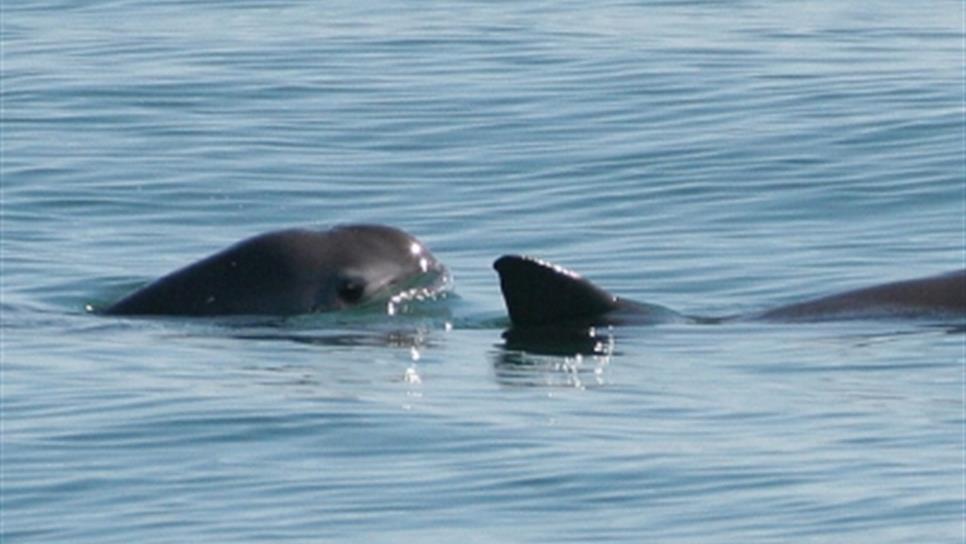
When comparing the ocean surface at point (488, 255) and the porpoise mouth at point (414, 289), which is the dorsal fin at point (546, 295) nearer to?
the ocean surface at point (488, 255)

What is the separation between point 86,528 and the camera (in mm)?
12703

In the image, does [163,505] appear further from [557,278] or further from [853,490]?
[557,278]

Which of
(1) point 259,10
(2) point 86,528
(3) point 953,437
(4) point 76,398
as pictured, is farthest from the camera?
(1) point 259,10

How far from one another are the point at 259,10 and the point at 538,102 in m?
8.38

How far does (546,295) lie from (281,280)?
1.61 meters

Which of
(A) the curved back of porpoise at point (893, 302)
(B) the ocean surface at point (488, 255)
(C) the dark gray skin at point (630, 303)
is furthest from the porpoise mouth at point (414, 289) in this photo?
(A) the curved back of porpoise at point (893, 302)

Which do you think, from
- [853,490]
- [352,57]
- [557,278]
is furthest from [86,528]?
[352,57]

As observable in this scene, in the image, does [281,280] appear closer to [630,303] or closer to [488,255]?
[630,303]

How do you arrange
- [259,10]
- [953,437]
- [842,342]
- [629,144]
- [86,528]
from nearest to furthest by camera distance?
[86,528]
[953,437]
[842,342]
[629,144]
[259,10]

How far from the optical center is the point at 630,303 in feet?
59.6

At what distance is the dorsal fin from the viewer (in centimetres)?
1748

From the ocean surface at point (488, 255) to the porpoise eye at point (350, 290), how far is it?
0.90ft

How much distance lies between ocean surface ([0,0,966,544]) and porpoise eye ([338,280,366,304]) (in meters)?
0.27

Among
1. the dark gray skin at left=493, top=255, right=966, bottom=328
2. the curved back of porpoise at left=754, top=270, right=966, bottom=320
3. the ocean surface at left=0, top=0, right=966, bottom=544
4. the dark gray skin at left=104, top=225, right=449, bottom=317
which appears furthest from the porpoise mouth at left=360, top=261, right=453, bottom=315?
the curved back of porpoise at left=754, top=270, right=966, bottom=320
